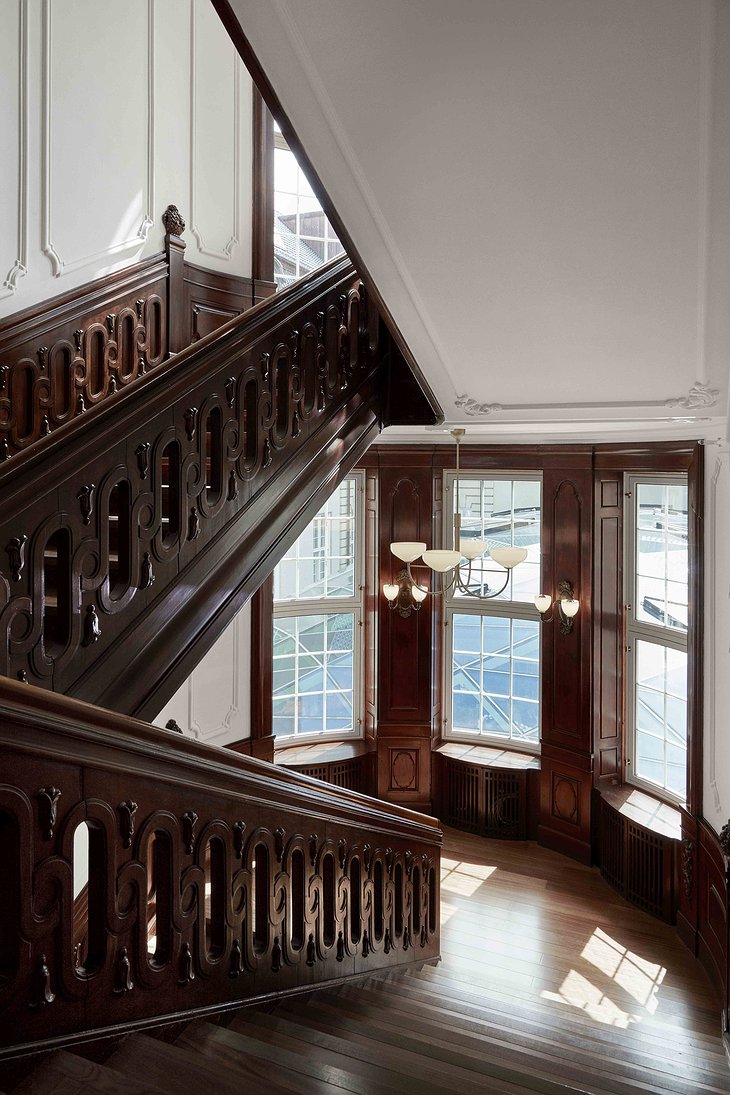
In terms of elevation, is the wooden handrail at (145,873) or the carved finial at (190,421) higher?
the carved finial at (190,421)

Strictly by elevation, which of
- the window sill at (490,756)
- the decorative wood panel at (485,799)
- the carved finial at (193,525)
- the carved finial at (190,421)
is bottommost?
the decorative wood panel at (485,799)

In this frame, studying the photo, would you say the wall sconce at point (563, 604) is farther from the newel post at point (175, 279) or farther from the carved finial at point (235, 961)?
the carved finial at point (235, 961)

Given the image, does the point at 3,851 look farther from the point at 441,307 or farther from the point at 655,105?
the point at 441,307

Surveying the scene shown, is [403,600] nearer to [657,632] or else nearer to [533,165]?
[657,632]

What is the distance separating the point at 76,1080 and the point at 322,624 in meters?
5.64

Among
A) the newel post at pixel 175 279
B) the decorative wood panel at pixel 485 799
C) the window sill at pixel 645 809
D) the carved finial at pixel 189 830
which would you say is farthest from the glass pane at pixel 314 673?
the carved finial at pixel 189 830

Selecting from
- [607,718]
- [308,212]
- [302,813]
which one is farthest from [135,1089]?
[308,212]

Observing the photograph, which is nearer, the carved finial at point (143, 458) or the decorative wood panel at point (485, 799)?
the carved finial at point (143, 458)

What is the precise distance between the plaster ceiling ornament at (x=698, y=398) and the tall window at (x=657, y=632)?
2134 millimetres

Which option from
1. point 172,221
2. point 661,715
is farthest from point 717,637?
point 172,221

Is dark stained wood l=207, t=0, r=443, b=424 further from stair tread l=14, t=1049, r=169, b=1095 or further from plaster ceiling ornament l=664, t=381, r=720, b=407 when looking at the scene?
stair tread l=14, t=1049, r=169, b=1095

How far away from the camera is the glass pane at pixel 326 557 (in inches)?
272

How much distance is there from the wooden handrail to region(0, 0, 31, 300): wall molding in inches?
118

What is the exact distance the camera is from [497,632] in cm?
709
